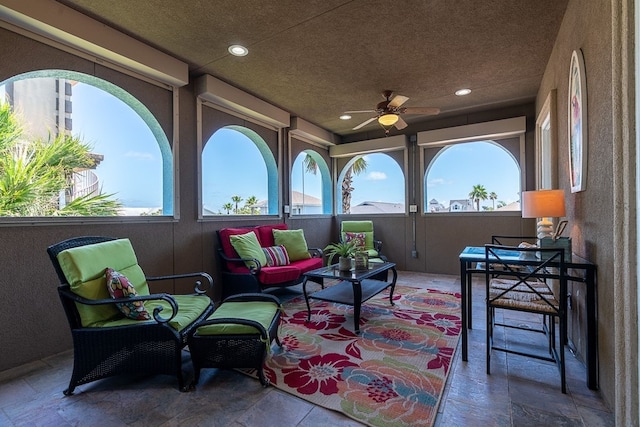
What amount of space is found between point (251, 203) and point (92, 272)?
2.90 meters

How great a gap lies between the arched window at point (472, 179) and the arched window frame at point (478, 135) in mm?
101

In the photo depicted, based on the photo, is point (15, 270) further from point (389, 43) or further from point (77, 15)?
point (389, 43)

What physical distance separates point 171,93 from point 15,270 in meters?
2.23

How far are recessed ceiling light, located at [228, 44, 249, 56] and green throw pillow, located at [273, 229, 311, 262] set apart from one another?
7.72 ft

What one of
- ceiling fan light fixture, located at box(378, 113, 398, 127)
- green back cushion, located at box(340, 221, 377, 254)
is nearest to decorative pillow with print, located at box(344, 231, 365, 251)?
green back cushion, located at box(340, 221, 377, 254)

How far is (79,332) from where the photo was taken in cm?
186

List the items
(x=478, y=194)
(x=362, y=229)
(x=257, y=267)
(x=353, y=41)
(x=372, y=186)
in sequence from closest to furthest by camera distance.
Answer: (x=353, y=41)
(x=257, y=267)
(x=478, y=194)
(x=362, y=229)
(x=372, y=186)

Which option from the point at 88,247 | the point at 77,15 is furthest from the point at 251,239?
the point at 77,15

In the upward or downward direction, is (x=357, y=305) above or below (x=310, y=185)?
below

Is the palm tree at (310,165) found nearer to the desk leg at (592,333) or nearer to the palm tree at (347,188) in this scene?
the palm tree at (347,188)

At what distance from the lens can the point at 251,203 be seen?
4.80 m

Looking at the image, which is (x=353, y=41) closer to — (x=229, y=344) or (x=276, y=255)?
(x=276, y=255)

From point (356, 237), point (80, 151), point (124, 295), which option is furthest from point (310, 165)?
point (124, 295)

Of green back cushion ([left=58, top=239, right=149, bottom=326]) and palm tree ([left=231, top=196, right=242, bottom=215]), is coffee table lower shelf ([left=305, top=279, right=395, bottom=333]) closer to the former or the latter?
green back cushion ([left=58, top=239, right=149, bottom=326])
